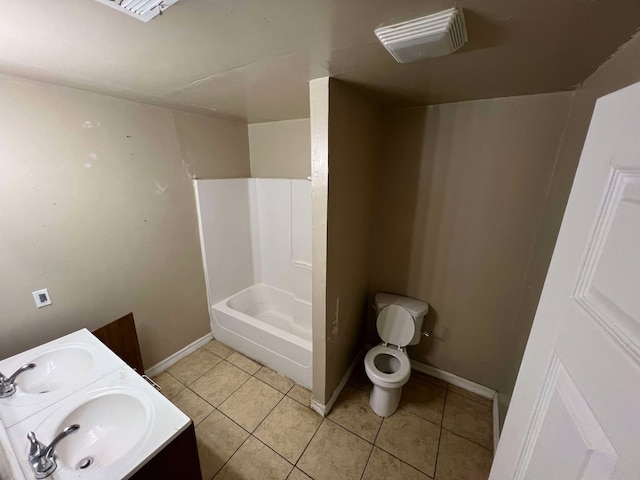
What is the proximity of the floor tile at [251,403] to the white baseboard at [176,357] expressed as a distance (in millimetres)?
703

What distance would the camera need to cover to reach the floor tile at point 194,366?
2.07 metres

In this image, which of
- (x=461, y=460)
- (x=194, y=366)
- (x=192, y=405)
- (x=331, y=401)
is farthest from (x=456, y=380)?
(x=194, y=366)

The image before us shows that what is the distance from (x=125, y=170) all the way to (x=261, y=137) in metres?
1.23

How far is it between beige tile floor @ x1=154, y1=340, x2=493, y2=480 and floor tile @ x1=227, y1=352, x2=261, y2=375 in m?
0.02

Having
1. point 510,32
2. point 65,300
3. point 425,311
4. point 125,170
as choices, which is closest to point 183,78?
point 125,170

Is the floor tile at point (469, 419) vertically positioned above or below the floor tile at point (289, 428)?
above

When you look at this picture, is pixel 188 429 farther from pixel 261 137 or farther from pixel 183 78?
pixel 261 137

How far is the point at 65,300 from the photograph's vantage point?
1.54 m

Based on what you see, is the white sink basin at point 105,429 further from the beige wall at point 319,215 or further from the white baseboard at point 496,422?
the white baseboard at point 496,422

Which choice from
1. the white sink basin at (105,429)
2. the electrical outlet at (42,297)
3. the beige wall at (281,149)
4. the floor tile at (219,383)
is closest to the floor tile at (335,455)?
the floor tile at (219,383)

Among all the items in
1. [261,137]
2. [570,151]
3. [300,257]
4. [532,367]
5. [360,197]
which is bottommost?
[300,257]

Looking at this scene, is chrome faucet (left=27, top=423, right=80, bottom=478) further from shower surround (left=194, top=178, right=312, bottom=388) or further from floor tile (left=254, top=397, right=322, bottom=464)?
shower surround (left=194, top=178, right=312, bottom=388)

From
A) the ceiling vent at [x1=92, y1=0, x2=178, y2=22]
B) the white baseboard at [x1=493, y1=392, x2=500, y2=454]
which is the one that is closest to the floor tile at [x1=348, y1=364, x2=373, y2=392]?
the white baseboard at [x1=493, y1=392, x2=500, y2=454]

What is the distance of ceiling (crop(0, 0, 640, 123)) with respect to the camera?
67cm
